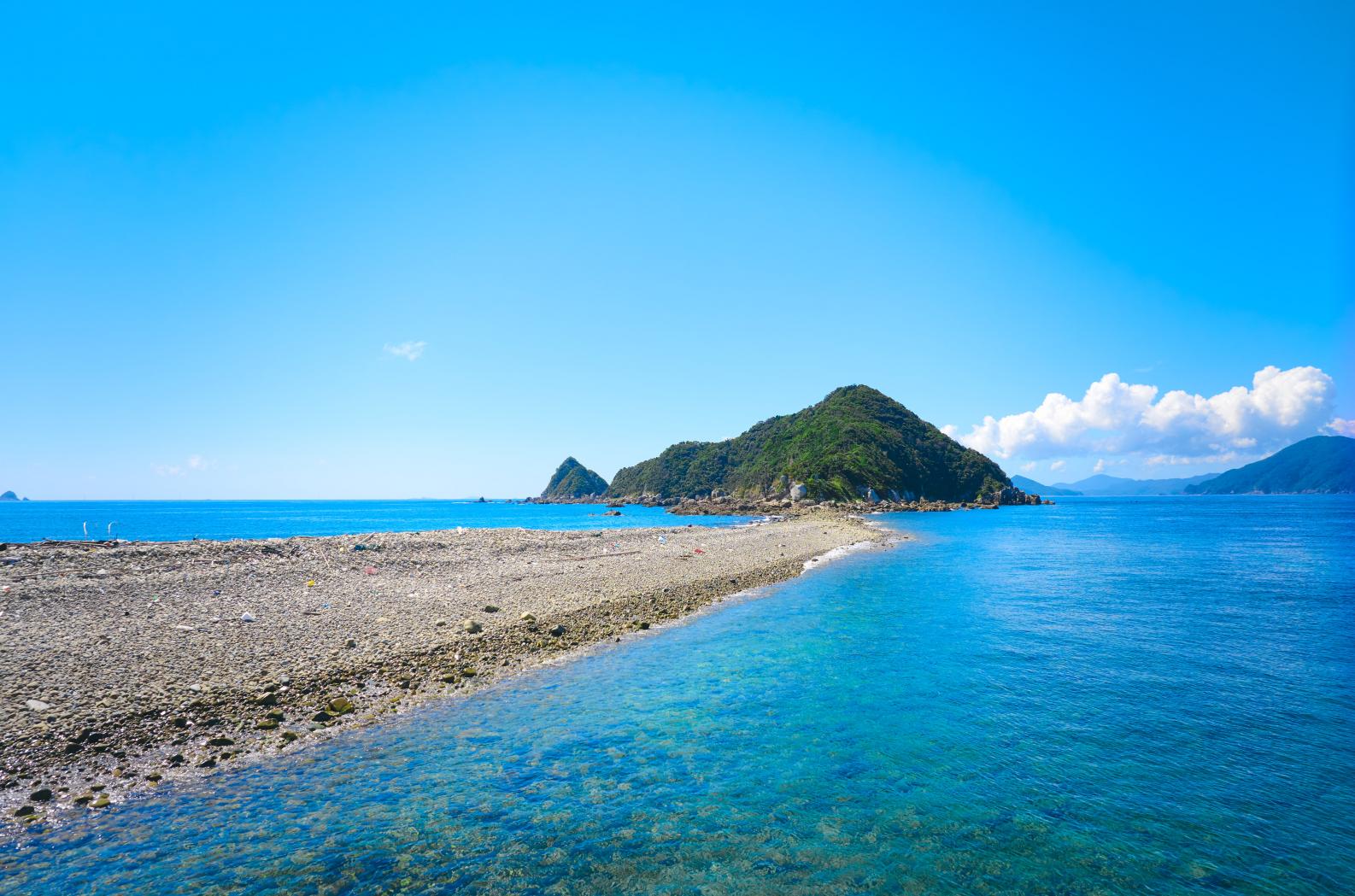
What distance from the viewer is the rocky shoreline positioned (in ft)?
38.7

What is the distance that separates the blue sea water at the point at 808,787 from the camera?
28.9 feet

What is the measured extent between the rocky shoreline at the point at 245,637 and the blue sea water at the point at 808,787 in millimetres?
1468

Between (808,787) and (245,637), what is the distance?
17.5 meters

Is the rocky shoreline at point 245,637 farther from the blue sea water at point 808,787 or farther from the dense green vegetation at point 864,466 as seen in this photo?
the dense green vegetation at point 864,466

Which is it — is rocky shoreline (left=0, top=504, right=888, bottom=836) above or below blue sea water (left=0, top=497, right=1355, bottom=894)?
above

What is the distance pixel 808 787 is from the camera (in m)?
11.6

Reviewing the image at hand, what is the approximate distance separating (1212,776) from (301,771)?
18.0 meters

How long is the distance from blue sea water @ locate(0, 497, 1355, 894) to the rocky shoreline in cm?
147

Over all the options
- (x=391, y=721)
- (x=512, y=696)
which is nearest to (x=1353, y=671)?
(x=512, y=696)

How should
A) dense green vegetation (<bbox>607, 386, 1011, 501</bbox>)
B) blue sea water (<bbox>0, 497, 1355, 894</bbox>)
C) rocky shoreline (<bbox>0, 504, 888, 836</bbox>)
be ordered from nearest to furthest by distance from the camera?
blue sea water (<bbox>0, 497, 1355, 894</bbox>), rocky shoreline (<bbox>0, 504, 888, 836</bbox>), dense green vegetation (<bbox>607, 386, 1011, 501</bbox>)

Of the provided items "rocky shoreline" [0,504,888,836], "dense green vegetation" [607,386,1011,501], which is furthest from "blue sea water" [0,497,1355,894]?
"dense green vegetation" [607,386,1011,501]

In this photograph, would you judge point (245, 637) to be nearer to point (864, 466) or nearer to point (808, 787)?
point (808, 787)

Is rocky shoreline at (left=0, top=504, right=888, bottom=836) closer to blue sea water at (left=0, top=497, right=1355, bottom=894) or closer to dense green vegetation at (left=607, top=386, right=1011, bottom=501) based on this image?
blue sea water at (left=0, top=497, right=1355, bottom=894)

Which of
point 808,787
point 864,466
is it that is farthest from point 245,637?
point 864,466
